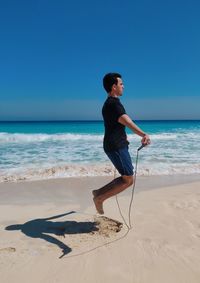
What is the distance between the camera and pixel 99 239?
382 cm

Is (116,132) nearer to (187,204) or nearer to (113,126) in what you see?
(113,126)

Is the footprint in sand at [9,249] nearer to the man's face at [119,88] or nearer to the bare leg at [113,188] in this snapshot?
the bare leg at [113,188]

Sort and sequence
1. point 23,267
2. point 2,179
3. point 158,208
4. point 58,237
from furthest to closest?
point 2,179
point 158,208
point 58,237
point 23,267

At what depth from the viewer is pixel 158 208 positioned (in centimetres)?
501

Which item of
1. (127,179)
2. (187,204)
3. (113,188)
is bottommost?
(187,204)

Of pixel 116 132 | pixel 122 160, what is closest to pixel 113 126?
pixel 116 132

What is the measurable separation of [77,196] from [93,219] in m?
1.50

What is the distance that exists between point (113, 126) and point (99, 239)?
4.25ft

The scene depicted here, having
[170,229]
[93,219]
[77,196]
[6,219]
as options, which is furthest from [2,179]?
[170,229]

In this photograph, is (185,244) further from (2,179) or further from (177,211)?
(2,179)

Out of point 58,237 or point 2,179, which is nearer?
point 58,237

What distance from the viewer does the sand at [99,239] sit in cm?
302

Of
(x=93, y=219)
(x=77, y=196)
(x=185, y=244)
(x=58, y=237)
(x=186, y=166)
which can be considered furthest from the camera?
(x=186, y=166)

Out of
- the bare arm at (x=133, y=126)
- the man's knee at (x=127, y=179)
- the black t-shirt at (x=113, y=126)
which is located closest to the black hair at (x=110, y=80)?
the black t-shirt at (x=113, y=126)
